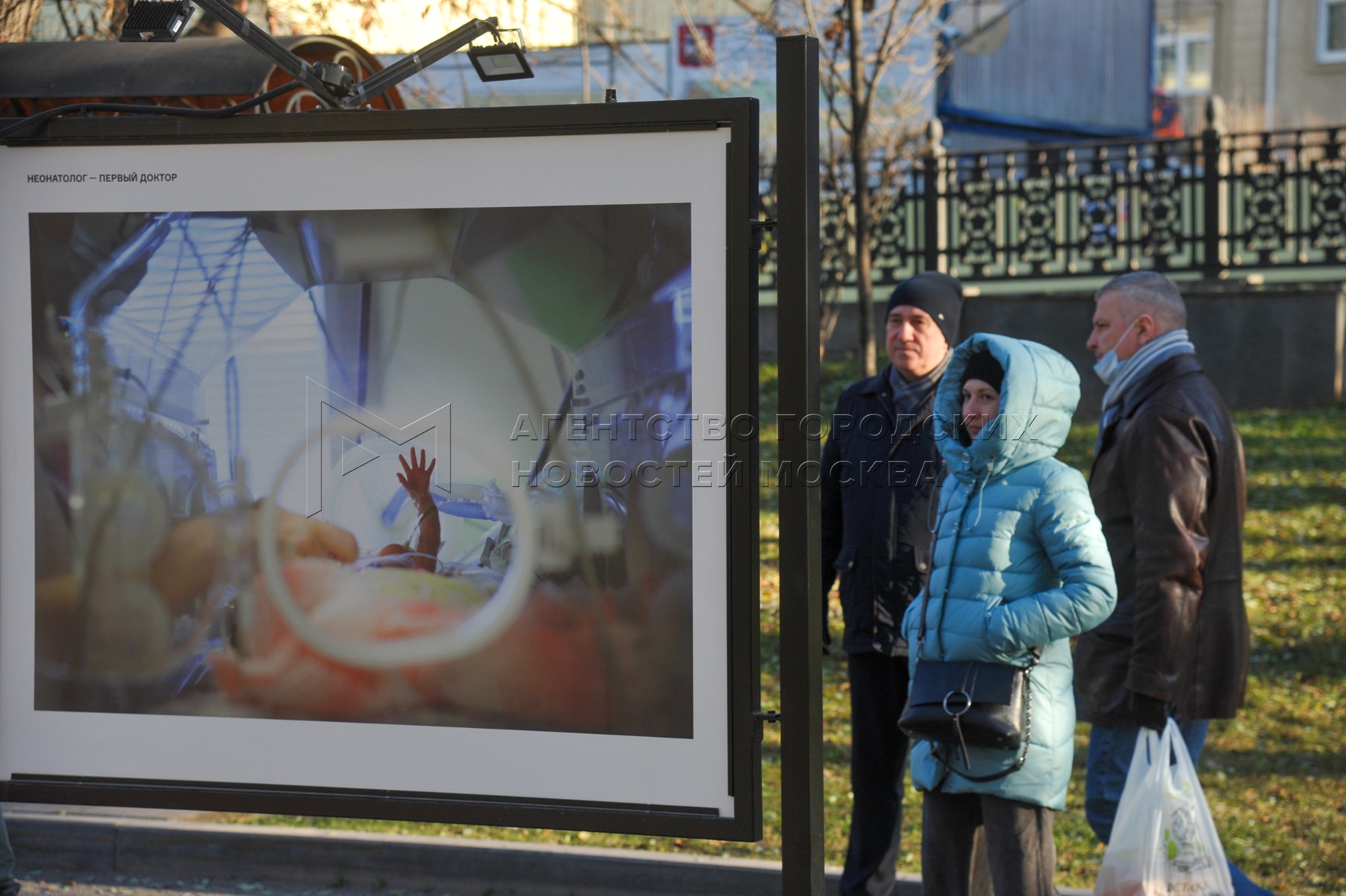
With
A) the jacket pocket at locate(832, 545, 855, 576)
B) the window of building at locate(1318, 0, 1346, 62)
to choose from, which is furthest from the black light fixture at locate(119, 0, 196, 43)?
the window of building at locate(1318, 0, 1346, 62)

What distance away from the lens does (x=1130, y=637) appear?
4301 millimetres

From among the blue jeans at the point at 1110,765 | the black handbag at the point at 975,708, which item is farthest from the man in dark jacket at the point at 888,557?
the black handbag at the point at 975,708

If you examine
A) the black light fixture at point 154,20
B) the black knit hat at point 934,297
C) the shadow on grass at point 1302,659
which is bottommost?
the shadow on grass at point 1302,659

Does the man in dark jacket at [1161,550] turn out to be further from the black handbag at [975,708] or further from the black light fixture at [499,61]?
the black light fixture at [499,61]

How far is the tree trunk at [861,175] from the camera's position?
26.1 ft

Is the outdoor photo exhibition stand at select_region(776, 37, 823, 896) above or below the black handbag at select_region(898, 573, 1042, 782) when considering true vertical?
above

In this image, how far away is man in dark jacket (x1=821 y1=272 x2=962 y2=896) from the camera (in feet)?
14.9

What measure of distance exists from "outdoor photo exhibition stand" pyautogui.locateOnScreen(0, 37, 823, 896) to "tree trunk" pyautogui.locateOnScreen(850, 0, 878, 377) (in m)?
5.61

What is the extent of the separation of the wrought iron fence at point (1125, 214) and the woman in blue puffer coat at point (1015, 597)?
9500mm

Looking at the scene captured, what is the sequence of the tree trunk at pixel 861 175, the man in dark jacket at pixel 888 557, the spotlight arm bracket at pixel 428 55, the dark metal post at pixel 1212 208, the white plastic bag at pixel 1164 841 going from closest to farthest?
the spotlight arm bracket at pixel 428 55
the white plastic bag at pixel 1164 841
the man in dark jacket at pixel 888 557
the tree trunk at pixel 861 175
the dark metal post at pixel 1212 208

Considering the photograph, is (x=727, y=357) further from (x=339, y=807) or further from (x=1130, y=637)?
(x=1130, y=637)

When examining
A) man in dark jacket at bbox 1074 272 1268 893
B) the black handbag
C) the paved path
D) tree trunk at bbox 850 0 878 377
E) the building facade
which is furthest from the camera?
the building facade

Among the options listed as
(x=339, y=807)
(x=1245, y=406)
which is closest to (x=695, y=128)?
(x=339, y=807)

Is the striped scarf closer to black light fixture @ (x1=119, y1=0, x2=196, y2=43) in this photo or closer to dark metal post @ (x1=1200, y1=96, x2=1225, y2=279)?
black light fixture @ (x1=119, y1=0, x2=196, y2=43)
